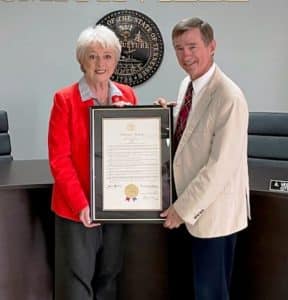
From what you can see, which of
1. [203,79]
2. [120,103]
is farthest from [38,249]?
[203,79]

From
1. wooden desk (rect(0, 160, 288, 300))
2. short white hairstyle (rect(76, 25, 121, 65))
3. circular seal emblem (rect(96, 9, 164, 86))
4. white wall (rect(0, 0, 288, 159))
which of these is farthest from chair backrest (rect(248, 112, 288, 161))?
short white hairstyle (rect(76, 25, 121, 65))

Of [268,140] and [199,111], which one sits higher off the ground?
[199,111]

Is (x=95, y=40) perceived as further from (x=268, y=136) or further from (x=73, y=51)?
(x=73, y=51)

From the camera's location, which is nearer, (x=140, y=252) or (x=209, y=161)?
(x=209, y=161)

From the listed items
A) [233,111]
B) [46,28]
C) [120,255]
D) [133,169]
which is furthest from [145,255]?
[46,28]

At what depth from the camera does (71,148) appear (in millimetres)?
1938

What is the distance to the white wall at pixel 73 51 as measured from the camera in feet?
12.9

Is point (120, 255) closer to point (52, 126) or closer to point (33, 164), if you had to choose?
point (52, 126)

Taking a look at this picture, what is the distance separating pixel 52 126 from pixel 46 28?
2220mm

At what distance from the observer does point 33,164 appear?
109 inches

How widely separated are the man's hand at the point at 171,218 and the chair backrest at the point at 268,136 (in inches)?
57.6

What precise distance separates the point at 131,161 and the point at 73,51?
2.26 m

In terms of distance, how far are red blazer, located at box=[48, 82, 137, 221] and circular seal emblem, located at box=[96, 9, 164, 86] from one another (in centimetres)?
208

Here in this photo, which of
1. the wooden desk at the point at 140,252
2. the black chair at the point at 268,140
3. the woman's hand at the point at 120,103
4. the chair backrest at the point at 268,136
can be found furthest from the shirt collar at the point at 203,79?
the chair backrest at the point at 268,136
